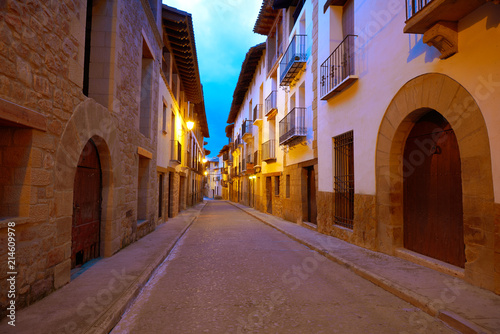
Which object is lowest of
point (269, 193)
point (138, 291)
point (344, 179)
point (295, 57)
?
point (138, 291)

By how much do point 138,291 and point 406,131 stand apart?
545 centimetres

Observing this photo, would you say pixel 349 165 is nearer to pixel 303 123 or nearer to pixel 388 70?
pixel 388 70

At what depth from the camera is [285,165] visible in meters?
14.2

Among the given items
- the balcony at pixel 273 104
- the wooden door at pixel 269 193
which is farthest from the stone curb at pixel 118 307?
the wooden door at pixel 269 193

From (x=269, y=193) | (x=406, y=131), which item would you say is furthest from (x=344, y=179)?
(x=269, y=193)

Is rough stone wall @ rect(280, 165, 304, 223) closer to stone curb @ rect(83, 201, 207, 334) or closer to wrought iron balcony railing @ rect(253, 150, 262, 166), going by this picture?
wrought iron balcony railing @ rect(253, 150, 262, 166)

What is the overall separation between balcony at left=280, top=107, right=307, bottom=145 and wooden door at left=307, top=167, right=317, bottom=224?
55.4 inches

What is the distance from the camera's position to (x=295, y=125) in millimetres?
12125

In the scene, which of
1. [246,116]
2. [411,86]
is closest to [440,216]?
[411,86]

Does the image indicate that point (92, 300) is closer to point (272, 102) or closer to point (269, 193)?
point (272, 102)

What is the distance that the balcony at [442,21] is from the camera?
4031mm

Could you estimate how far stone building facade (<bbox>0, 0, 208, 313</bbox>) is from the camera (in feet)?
10.8

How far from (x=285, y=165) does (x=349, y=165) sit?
6019 mm

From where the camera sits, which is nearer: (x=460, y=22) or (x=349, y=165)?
(x=460, y=22)
